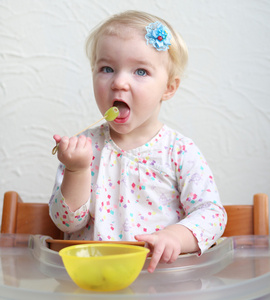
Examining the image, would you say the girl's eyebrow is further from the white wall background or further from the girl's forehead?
the white wall background

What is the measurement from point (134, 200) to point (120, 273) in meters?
0.41

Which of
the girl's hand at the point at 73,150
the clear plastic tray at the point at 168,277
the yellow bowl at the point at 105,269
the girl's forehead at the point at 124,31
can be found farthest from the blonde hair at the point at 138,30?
the yellow bowl at the point at 105,269

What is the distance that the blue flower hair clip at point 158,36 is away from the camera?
0.88 metres

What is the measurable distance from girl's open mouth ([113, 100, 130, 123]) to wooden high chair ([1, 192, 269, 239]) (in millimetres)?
267

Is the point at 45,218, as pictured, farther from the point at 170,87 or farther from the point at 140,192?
the point at 170,87

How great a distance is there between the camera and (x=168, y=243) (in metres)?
0.66

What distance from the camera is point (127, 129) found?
91cm

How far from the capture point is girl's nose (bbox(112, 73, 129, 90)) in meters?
0.86

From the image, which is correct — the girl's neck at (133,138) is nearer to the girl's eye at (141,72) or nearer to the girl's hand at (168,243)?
the girl's eye at (141,72)

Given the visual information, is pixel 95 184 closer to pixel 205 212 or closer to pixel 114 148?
pixel 114 148

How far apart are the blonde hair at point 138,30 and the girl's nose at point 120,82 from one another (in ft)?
0.27

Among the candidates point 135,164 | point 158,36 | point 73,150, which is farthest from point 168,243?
point 158,36

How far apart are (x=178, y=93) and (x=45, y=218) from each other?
60 centimetres

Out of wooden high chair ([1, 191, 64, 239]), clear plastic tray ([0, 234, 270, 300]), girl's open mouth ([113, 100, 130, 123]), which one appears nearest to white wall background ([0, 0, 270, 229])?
wooden high chair ([1, 191, 64, 239])
